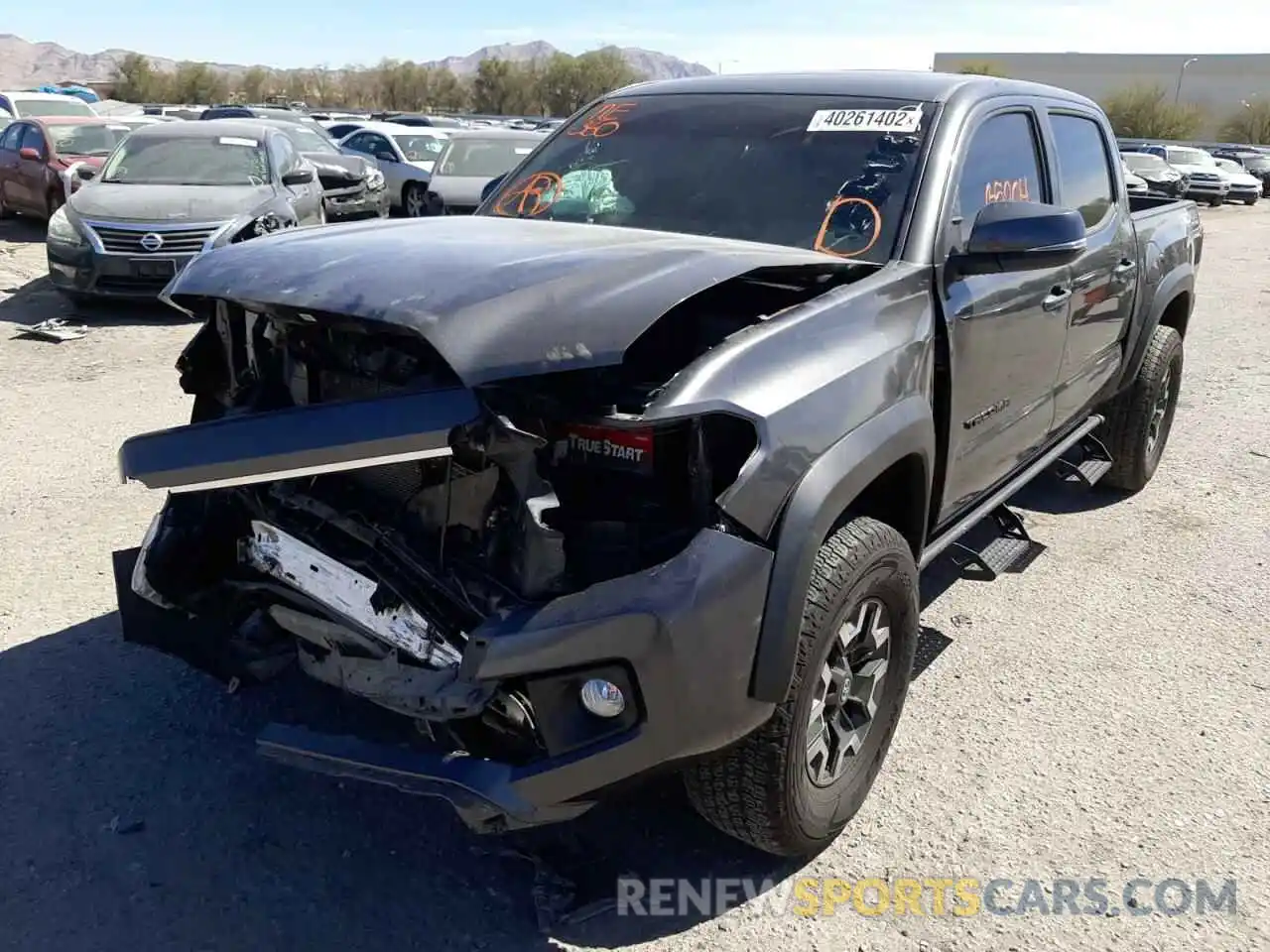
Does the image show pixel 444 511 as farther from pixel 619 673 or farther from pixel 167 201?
pixel 167 201

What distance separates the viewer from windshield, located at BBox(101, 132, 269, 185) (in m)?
10.1

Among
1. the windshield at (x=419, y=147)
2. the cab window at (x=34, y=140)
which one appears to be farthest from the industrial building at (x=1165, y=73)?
the cab window at (x=34, y=140)

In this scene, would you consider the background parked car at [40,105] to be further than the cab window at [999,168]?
Yes

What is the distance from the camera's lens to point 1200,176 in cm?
3089

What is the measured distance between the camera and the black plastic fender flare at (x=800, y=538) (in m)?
2.29

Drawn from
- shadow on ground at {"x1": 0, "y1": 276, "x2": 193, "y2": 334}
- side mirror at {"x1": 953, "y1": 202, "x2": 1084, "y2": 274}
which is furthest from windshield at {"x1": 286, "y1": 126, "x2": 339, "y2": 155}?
side mirror at {"x1": 953, "y1": 202, "x2": 1084, "y2": 274}

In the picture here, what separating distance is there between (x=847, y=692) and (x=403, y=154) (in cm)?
1615

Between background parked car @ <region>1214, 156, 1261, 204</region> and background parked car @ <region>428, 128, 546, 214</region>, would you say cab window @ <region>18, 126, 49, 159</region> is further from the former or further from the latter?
background parked car @ <region>1214, 156, 1261, 204</region>

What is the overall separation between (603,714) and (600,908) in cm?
68

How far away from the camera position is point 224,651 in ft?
9.47

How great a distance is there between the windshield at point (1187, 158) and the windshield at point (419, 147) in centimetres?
2414

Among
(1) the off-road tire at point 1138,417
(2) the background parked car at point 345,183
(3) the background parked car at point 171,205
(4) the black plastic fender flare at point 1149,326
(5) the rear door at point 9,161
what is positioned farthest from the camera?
(5) the rear door at point 9,161

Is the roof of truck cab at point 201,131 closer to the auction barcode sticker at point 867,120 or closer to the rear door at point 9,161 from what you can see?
the rear door at point 9,161

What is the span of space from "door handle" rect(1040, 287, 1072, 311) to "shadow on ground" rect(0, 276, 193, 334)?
756 cm
